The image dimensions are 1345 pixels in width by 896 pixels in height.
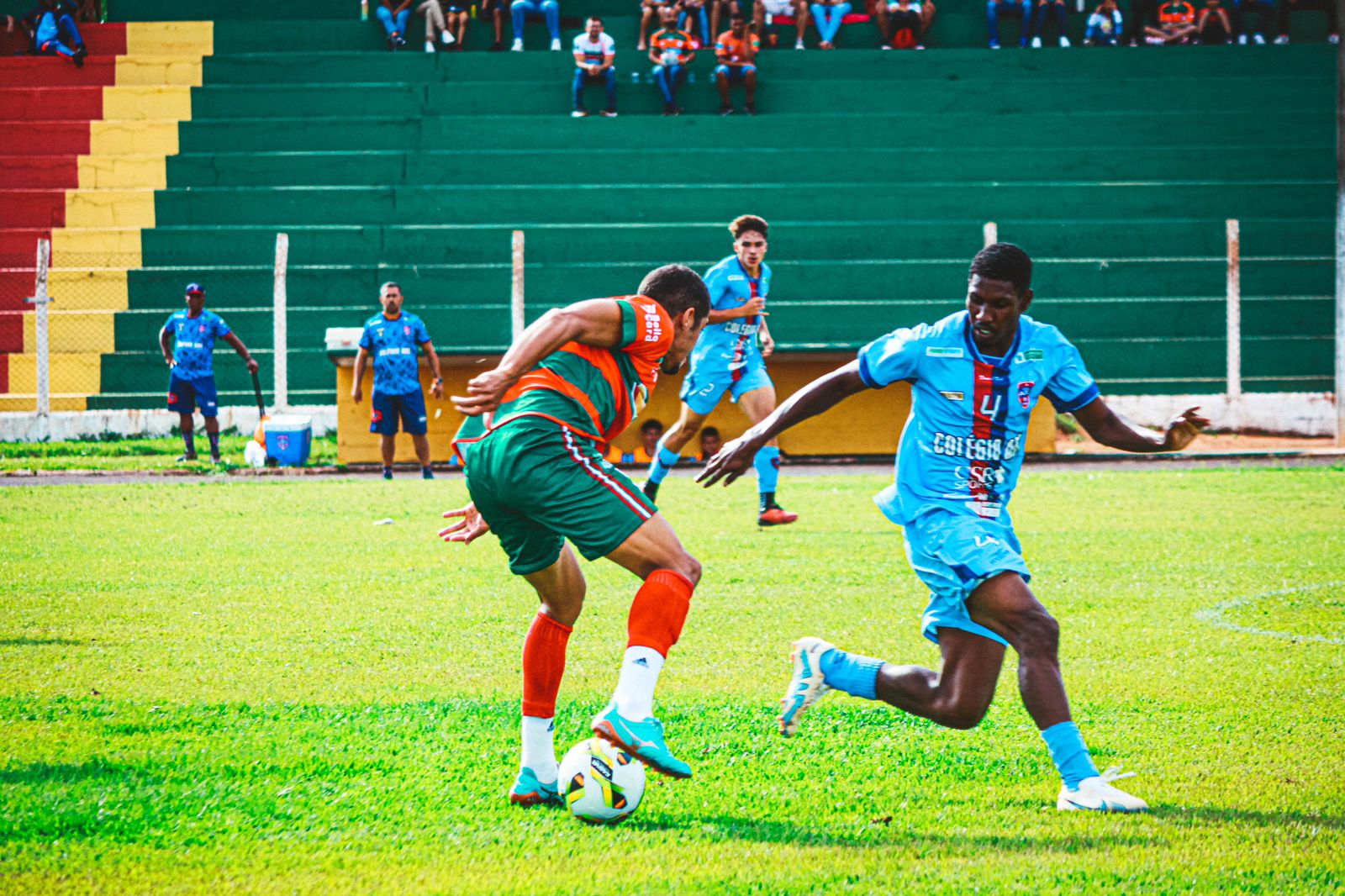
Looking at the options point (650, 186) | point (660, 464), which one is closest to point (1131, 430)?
point (660, 464)

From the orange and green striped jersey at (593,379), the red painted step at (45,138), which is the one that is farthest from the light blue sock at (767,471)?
the red painted step at (45,138)

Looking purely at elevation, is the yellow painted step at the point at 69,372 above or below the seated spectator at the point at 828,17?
below

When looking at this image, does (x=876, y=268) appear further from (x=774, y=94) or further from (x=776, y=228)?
(x=774, y=94)

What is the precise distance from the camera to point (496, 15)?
2706 cm

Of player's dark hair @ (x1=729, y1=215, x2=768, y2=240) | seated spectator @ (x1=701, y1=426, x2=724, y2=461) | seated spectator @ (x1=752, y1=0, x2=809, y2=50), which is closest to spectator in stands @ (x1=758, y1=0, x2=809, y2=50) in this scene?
seated spectator @ (x1=752, y1=0, x2=809, y2=50)

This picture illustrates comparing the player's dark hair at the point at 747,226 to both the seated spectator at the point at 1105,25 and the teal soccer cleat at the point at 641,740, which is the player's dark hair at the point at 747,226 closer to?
the teal soccer cleat at the point at 641,740

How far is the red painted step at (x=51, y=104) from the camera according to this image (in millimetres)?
26359

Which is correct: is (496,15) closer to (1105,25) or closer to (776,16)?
(776,16)

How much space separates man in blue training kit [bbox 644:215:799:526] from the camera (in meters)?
12.4

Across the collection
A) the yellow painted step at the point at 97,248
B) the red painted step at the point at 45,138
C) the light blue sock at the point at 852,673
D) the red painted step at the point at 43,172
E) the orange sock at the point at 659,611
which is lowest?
the light blue sock at the point at 852,673

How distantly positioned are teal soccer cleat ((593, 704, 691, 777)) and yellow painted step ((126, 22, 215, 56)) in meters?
Answer: 26.0

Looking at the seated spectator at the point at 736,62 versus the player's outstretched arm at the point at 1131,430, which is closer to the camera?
the player's outstretched arm at the point at 1131,430

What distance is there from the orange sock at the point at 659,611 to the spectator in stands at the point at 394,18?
24410 millimetres

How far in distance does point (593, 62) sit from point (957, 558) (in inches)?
871
